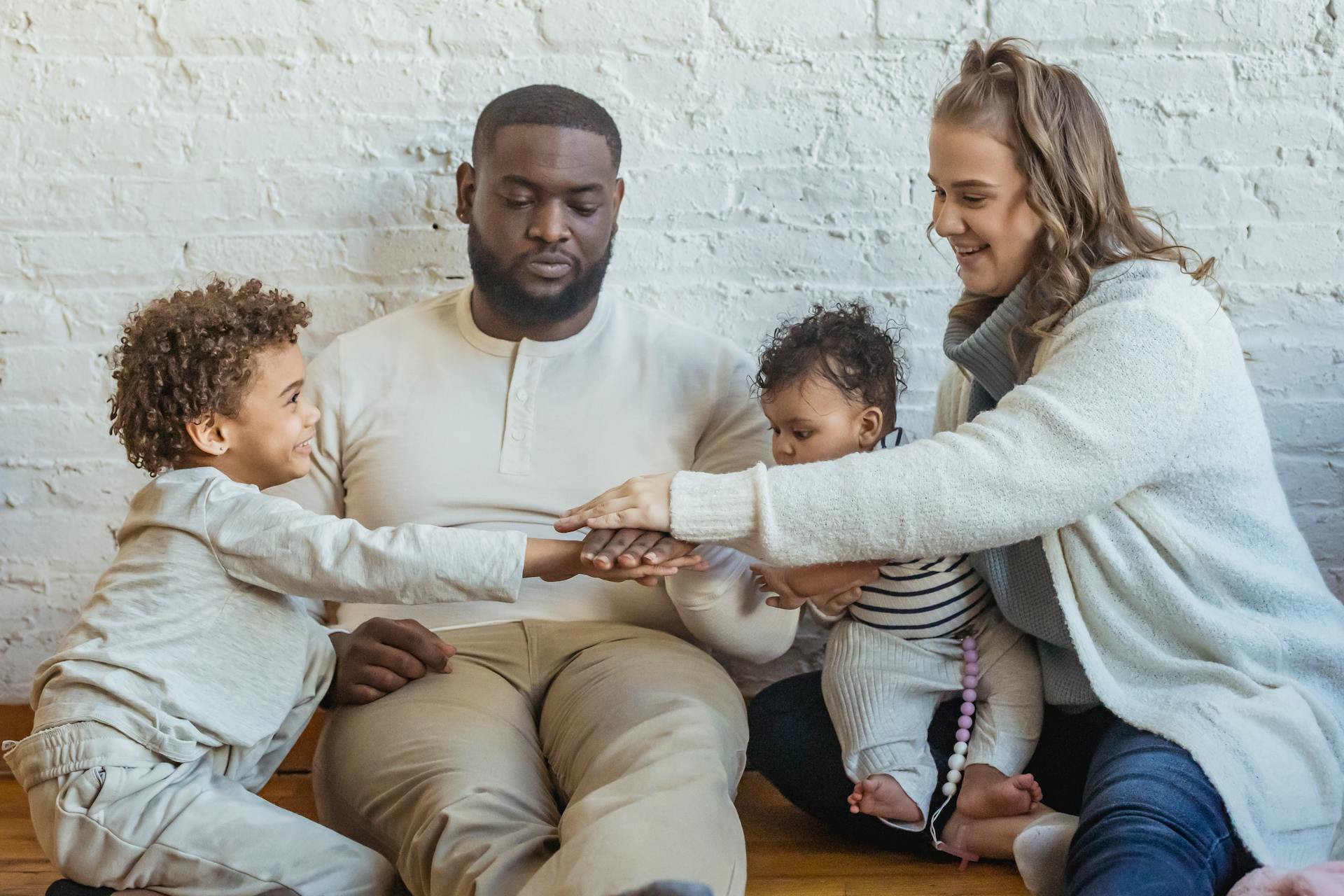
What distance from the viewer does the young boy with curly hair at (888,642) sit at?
173 cm

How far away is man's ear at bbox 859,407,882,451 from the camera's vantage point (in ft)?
5.96

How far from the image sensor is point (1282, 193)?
2.19m

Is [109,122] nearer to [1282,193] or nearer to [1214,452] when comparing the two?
[1214,452]

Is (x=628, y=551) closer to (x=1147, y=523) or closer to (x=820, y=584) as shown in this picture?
(x=820, y=584)

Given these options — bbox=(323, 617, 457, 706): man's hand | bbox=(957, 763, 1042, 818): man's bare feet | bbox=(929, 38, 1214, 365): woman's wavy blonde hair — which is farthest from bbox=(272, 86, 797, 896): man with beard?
bbox=(929, 38, 1214, 365): woman's wavy blonde hair

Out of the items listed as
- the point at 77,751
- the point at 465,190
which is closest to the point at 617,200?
the point at 465,190

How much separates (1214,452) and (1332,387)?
85 cm

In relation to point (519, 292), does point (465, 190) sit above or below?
above

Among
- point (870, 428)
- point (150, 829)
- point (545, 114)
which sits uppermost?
point (545, 114)

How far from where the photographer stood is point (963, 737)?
1764 mm

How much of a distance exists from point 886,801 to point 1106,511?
0.51 m

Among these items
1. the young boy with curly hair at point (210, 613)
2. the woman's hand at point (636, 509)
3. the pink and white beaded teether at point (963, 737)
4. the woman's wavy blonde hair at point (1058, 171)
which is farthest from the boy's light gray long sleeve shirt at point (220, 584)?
the woman's wavy blonde hair at point (1058, 171)

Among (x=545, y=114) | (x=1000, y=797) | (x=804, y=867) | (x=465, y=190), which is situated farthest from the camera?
(x=465, y=190)

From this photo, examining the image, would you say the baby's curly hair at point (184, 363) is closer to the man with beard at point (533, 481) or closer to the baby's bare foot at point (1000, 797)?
the man with beard at point (533, 481)
